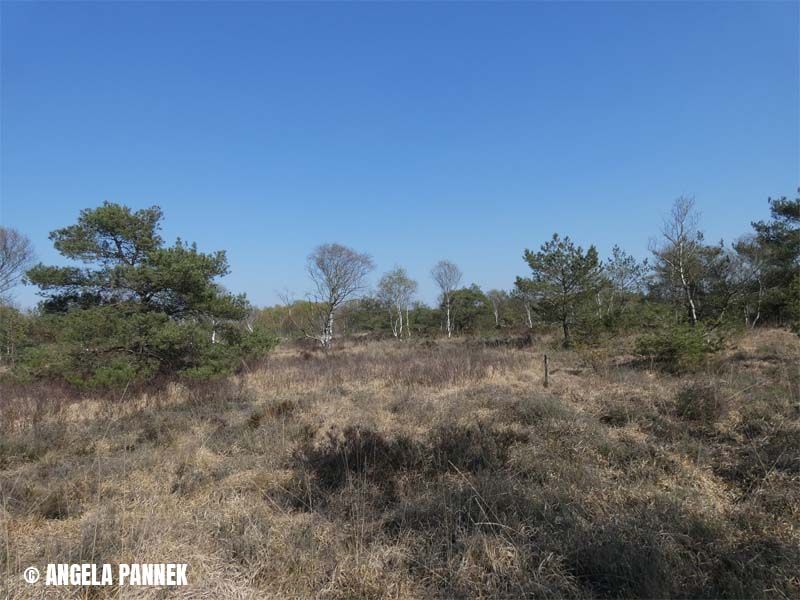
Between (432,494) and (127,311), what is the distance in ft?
32.6

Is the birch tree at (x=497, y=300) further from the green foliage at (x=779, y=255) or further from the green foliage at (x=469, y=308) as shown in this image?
the green foliage at (x=779, y=255)

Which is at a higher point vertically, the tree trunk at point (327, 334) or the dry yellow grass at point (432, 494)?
the tree trunk at point (327, 334)

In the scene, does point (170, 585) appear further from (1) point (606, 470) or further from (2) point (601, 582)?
(1) point (606, 470)

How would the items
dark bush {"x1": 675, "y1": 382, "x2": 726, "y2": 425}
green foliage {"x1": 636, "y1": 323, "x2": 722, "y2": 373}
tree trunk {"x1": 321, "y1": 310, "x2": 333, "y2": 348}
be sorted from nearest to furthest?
dark bush {"x1": 675, "y1": 382, "x2": 726, "y2": 425}, green foliage {"x1": 636, "y1": 323, "x2": 722, "y2": 373}, tree trunk {"x1": 321, "y1": 310, "x2": 333, "y2": 348}

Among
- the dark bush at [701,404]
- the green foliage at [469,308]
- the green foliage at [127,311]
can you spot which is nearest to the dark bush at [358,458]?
the dark bush at [701,404]

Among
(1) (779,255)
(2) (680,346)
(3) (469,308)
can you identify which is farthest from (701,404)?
(3) (469,308)

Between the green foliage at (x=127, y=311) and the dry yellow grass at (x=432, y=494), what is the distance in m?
2.08

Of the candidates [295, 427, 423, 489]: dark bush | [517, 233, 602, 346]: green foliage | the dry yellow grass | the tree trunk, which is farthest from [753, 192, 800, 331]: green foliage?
the tree trunk

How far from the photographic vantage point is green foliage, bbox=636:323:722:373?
8938 millimetres

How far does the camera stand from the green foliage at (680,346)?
8.94 metres

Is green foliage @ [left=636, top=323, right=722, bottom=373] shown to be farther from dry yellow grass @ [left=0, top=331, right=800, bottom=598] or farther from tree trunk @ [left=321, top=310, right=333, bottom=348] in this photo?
tree trunk @ [left=321, top=310, right=333, bottom=348]

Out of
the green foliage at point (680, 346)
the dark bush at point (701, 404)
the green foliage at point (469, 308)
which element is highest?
the green foliage at point (469, 308)

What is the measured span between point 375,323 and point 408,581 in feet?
119

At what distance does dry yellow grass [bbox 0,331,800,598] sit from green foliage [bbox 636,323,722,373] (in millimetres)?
1470
